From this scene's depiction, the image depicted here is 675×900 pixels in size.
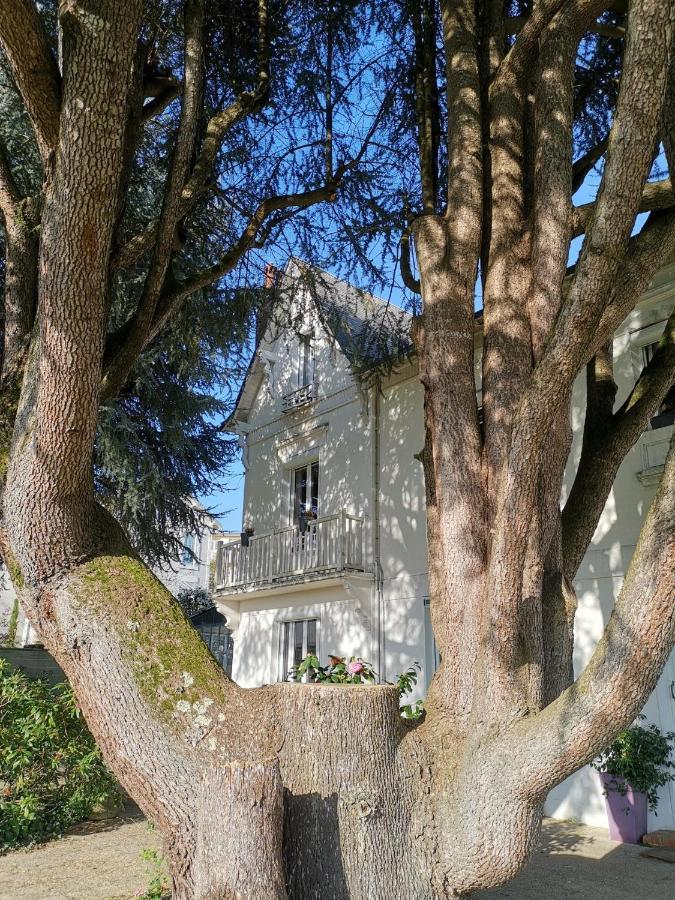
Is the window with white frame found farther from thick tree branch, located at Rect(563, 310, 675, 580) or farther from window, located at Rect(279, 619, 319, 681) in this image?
thick tree branch, located at Rect(563, 310, 675, 580)

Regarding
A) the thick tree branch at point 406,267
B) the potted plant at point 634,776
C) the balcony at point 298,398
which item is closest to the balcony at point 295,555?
the balcony at point 298,398

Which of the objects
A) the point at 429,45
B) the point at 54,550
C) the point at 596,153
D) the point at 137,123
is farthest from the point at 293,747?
the point at 429,45

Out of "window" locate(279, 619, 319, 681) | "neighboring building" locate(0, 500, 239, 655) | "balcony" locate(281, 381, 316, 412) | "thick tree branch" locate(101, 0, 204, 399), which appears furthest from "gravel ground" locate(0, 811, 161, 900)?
"balcony" locate(281, 381, 316, 412)

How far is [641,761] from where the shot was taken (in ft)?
23.2

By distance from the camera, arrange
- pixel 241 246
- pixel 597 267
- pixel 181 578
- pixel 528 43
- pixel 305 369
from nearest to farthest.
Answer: pixel 597 267
pixel 528 43
pixel 241 246
pixel 305 369
pixel 181 578

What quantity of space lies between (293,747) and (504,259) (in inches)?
107

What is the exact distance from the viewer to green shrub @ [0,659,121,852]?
20.8ft

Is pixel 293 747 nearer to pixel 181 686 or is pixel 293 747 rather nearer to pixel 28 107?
pixel 181 686

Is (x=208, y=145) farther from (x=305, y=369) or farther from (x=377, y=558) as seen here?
(x=305, y=369)

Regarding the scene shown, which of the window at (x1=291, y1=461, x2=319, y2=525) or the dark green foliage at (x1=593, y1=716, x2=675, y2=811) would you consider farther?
the window at (x1=291, y1=461, x2=319, y2=525)

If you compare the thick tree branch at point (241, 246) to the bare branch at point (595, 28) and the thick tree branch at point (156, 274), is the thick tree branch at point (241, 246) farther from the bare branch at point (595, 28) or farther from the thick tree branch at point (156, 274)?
the bare branch at point (595, 28)

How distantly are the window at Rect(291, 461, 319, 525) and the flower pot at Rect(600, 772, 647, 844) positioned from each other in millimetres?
7509

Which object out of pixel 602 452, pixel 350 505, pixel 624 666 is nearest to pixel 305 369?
pixel 350 505

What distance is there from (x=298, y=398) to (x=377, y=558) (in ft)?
14.1
